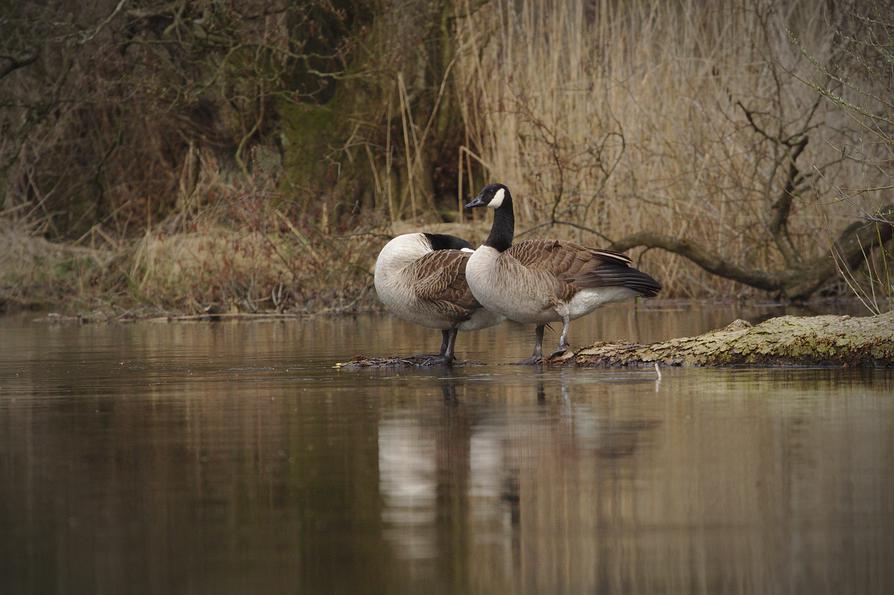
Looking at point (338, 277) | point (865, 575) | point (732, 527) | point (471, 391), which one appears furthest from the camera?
point (338, 277)

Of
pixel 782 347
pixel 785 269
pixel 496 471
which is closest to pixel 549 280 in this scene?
pixel 782 347

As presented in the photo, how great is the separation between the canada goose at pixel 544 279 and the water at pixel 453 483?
0.88m

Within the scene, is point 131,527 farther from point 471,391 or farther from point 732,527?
point 471,391

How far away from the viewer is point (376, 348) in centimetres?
1382

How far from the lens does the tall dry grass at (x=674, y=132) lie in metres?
19.3

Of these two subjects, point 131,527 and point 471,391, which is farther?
point 471,391

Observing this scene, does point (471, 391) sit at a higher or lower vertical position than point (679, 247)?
lower

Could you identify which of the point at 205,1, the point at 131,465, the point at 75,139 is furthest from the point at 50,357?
the point at 75,139

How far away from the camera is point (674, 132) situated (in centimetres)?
2000

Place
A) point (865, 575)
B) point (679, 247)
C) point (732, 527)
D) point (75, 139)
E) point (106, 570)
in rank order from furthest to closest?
point (75, 139)
point (679, 247)
point (732, 527)
point (106, 570)
point (865, 575)

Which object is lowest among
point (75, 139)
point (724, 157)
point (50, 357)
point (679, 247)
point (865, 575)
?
point (865, 575)

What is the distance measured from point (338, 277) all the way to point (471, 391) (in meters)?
11.3

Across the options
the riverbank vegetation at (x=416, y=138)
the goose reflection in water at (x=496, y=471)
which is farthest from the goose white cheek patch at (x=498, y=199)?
the riverbank vegetation at (x=416, y=138)

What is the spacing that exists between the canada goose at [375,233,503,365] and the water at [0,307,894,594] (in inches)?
48.3
